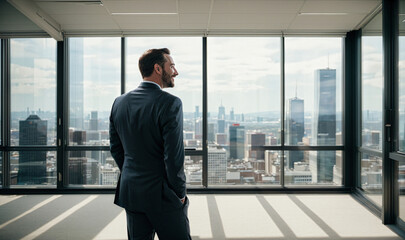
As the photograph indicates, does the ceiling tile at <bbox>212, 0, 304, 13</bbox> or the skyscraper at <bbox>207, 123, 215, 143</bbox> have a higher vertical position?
the ceiling tile at <bbox>212, 0, 304, 13</bbox>

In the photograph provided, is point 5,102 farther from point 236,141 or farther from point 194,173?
point 236,141

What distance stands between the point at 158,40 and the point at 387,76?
321 centimetres

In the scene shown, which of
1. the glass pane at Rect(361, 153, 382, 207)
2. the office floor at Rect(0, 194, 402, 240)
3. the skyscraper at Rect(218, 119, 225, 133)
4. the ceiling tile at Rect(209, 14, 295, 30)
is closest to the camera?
the office floor at Rect(0, 194, 402, 240)

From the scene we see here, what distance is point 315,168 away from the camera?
470 cm

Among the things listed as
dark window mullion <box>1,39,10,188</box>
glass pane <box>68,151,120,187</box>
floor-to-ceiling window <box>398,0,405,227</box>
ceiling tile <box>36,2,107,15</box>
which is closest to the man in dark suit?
floor-to-ceiling window <box>398,0,405,227</box>

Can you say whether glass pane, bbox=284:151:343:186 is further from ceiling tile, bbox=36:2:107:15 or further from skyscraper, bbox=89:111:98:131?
ceiling tile, bbox=36:2:107:15

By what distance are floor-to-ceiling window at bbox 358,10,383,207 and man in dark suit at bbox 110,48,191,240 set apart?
3463 mm

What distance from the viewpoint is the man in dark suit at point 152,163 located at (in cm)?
125

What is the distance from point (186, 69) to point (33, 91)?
2.46 metres

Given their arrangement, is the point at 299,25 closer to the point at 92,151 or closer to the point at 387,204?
the point at 387,204

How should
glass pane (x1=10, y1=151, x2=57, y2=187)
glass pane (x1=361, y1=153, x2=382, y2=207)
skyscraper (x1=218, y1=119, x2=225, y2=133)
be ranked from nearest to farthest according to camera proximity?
glass pane (x1=361, y1=153, x2=382, y2=207) → glass pane (x1=10, y1=151, x2=57, y2=187) → skyscraper (x1=218, y1=119, x2=225, y2=133)

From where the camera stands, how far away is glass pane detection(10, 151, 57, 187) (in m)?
4.64

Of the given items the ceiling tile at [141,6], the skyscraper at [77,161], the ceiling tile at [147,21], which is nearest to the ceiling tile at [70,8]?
the ceiling tile at [141,6]

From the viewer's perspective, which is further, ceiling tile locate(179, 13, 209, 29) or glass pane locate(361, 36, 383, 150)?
ceiling tile locate(179, 13, 209, 29)
